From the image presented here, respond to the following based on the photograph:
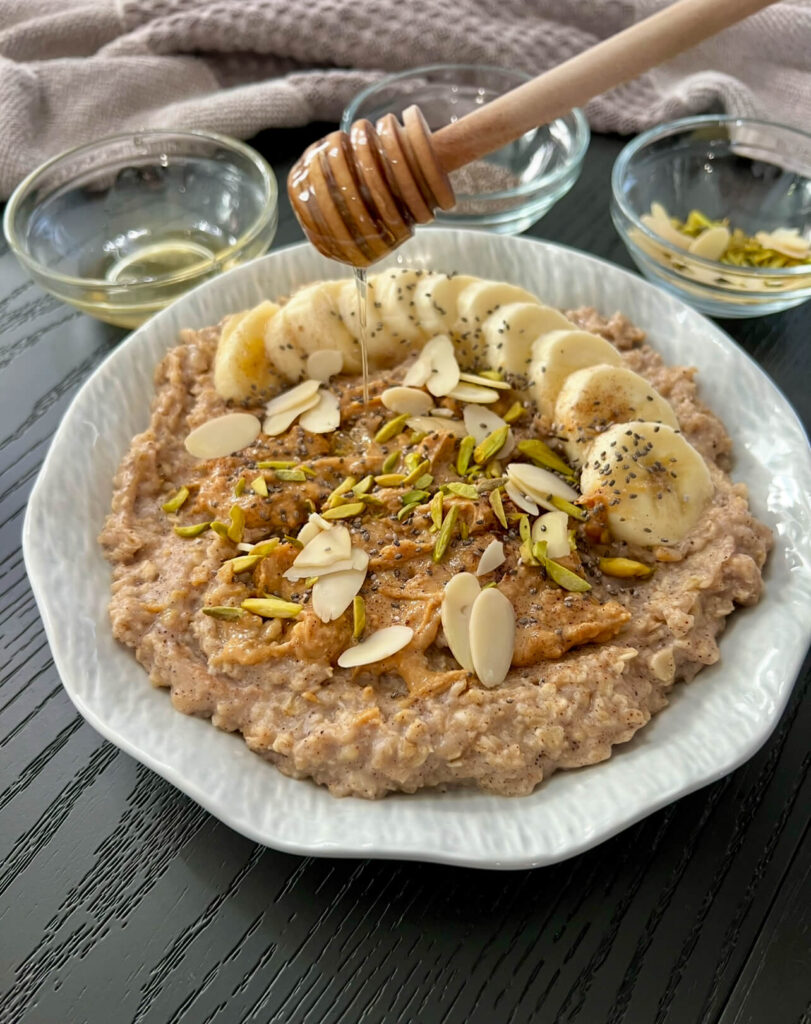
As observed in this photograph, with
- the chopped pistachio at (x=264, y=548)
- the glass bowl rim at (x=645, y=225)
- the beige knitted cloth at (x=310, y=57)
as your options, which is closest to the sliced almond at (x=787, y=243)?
the glass bowl rim at (x=645, y=225)

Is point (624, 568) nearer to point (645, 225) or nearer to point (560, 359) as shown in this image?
point (560, 359)

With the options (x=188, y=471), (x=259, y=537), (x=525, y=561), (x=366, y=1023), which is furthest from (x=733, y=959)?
(x=188, y=471)

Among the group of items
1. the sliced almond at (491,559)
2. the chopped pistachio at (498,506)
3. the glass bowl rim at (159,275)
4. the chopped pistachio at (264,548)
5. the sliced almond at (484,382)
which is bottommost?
the sliced almond at (491,559)

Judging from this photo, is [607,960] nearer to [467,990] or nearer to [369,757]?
[467,990]

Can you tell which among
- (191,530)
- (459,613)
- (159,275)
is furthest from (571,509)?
(159,275)

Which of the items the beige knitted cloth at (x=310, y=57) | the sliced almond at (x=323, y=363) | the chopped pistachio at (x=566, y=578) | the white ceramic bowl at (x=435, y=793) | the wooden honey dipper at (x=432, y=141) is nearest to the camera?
the white ceramic bowl at (x=435, y=793)

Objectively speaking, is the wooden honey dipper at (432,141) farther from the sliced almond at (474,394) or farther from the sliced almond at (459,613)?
the sliced almond at (459,613)

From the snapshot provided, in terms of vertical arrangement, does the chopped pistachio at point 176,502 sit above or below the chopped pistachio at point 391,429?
above
